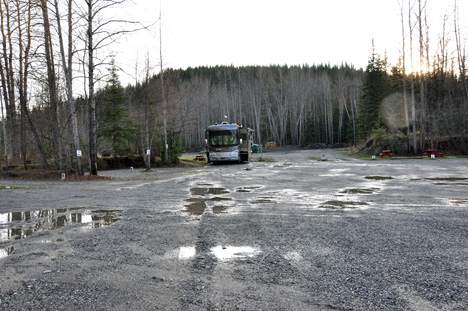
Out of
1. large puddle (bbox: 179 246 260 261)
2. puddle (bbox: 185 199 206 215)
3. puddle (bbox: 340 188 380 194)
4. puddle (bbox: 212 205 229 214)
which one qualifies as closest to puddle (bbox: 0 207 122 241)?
puddle (bbox: 185 199 206 215)

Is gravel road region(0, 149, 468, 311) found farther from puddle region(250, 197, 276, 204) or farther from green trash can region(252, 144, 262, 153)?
green trash can region(252, 144, 262, 153)

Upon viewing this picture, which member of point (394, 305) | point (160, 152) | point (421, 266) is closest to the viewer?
point (394, 305)

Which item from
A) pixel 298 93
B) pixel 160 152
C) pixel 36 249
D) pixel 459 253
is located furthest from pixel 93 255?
pixel 298 93

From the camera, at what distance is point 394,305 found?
10.5 feet

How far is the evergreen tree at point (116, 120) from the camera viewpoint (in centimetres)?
3070

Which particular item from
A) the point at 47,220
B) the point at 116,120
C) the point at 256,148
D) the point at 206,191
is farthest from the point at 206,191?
the point at 256,148

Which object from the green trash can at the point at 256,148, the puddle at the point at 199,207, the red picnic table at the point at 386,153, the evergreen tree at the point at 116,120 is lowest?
the puddle at the point at 199,207

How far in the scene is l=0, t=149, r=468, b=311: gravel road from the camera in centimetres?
338

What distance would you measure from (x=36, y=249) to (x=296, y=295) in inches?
153

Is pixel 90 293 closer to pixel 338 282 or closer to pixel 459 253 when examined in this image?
pixel 338 282

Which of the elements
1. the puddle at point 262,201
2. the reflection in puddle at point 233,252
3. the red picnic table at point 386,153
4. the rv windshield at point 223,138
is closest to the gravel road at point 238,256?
the reflection in puddle at point 233,252

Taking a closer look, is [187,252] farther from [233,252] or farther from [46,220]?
[46,220]

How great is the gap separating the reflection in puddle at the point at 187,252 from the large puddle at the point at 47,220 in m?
2.42

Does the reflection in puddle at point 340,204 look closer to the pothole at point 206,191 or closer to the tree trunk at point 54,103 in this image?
the pothole at point 206,191
